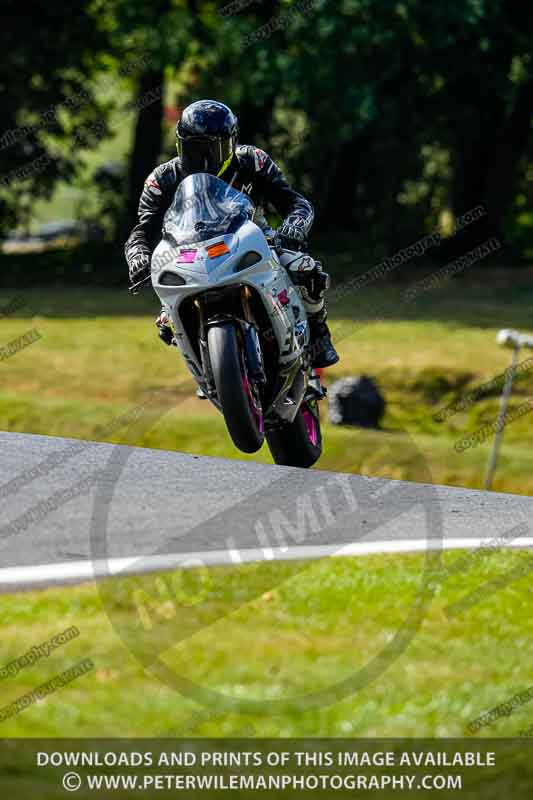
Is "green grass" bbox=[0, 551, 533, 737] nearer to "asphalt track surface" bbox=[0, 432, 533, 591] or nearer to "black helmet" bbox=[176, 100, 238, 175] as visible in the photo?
"asphalt track surface" bbox=[0, 432, 533, 591]

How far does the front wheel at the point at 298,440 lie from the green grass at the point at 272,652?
270 centimetres

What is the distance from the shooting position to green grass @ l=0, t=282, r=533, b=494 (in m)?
14.4

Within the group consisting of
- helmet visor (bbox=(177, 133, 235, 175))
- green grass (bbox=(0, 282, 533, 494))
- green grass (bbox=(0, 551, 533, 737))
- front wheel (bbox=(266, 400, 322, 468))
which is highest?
helmet visor (bbox=(177, 133, 235, 175))

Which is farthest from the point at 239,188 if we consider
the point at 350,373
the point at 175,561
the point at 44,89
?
the point at 44,89

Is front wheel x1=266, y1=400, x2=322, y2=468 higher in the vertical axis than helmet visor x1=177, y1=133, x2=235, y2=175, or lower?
lower

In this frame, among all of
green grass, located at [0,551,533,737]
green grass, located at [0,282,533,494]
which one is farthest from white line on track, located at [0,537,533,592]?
green grass, located at [0,282,533,494]

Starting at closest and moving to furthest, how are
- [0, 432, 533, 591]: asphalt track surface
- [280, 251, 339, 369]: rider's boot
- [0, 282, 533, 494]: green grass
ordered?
[0, 432, 533, 591]: asphalt track surface → [280, 251, 339, 369]: rider's boot → [0, 282, 533, 494]: green grass

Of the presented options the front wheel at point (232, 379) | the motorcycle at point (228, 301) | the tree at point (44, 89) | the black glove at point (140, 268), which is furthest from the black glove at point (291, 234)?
the tree at point (44, 89)

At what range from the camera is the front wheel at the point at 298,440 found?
8.37 m

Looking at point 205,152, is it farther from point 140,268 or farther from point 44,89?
point 44,89

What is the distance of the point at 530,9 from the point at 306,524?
20.7 metres

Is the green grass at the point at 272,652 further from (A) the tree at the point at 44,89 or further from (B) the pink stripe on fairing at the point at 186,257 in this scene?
(A) the tree at the point at 44,89

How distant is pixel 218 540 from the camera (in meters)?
5.84

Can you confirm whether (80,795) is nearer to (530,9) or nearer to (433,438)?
(433,438)
